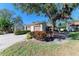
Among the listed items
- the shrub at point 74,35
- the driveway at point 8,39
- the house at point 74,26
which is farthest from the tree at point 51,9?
the driveway at point 8,39

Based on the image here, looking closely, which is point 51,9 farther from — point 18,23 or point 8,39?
point 8,39

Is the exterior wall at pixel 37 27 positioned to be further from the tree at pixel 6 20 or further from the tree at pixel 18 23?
the tree at pixel 6 20

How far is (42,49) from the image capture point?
3.73 m

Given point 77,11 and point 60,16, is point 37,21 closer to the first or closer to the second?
point 60,16

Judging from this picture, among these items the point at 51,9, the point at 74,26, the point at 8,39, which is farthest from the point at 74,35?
the point at 8,39

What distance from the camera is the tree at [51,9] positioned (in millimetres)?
3738

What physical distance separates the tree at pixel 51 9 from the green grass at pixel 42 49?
0.31 meters

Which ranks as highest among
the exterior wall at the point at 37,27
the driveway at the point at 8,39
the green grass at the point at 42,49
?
the exterior wall at the point at 37,27

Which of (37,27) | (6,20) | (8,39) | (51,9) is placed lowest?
(8,39)

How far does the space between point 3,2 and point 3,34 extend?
0.46m

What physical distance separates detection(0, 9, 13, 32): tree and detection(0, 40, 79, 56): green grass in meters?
0.28

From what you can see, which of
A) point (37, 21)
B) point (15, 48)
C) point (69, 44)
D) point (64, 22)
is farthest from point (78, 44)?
point (15, 48)

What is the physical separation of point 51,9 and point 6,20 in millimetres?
665

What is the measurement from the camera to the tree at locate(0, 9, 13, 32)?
12.2 feet
